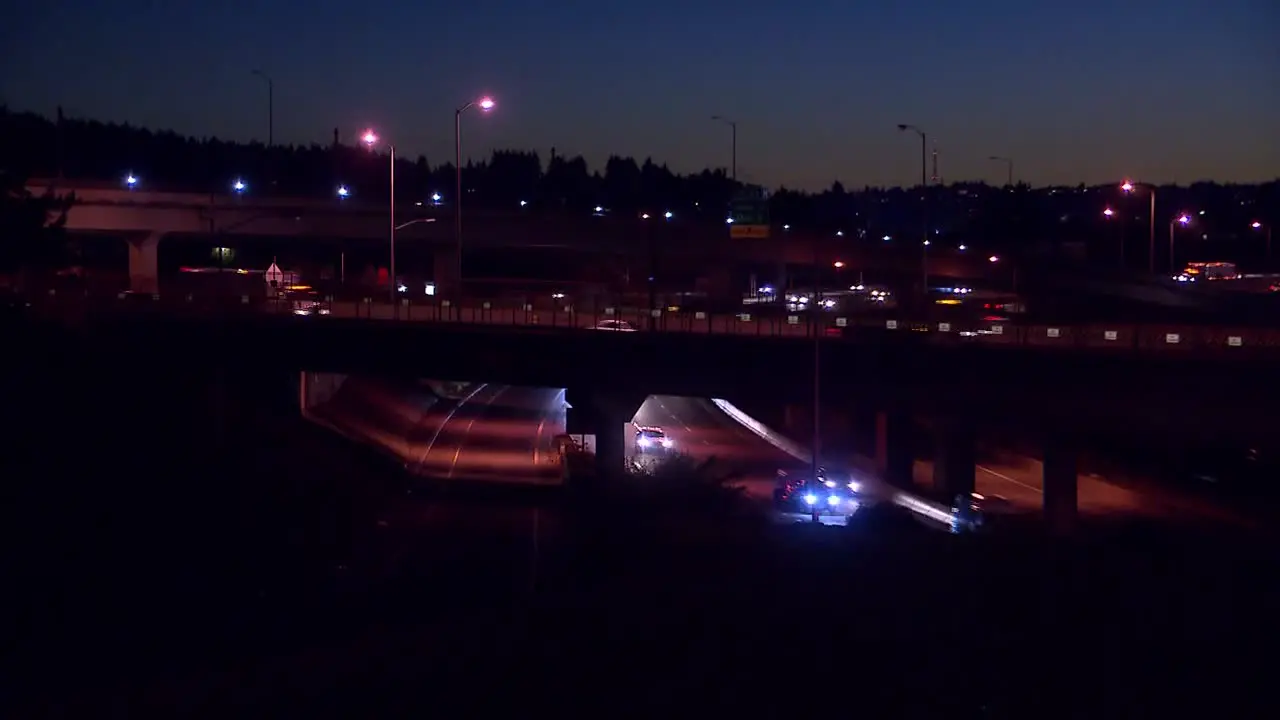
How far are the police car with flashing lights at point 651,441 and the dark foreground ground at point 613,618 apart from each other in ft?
50.4

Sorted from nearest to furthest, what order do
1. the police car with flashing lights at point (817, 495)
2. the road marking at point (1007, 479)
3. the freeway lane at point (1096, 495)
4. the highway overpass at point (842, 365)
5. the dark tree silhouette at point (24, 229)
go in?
the police car with flashing lights at point (817, 495), the dark tree silhouette at point (24, 229), the highway overpass at point (842, 365), the freeway lane at point (1096, 495), the road marking at point (1007, 479)

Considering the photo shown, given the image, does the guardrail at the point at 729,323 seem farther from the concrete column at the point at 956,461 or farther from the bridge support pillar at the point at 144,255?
the bridge support pillar at the point at 144,255

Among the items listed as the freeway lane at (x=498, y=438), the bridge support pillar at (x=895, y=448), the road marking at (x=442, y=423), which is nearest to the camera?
the freeway lane at (x=498, y=438)

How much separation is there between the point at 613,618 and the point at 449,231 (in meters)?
53.7

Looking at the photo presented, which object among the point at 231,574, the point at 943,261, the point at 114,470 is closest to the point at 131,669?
the point at 231,574

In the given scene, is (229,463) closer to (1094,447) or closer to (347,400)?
(347,400)

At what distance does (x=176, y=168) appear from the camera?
121375mm

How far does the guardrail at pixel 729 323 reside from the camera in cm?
3256

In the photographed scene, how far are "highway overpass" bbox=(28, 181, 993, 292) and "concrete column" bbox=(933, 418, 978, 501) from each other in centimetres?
2564

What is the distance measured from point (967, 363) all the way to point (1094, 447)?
11.6 m

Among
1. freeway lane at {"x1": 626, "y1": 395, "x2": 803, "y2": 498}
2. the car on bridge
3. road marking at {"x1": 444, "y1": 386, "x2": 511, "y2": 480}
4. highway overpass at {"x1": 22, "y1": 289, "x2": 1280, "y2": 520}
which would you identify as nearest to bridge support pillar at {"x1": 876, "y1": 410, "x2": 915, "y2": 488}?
highway overpass at {"x1": 22, "y1": 289, "x2": 1280, "y2": 520}

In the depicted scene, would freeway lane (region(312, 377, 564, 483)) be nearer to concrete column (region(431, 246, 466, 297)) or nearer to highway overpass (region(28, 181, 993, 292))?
highway overpass (region(28, 181, 993, 292))

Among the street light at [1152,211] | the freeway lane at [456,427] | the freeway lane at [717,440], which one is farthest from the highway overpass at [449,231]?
the freeway lane at [717,440]

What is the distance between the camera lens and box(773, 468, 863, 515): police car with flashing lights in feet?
92.8
